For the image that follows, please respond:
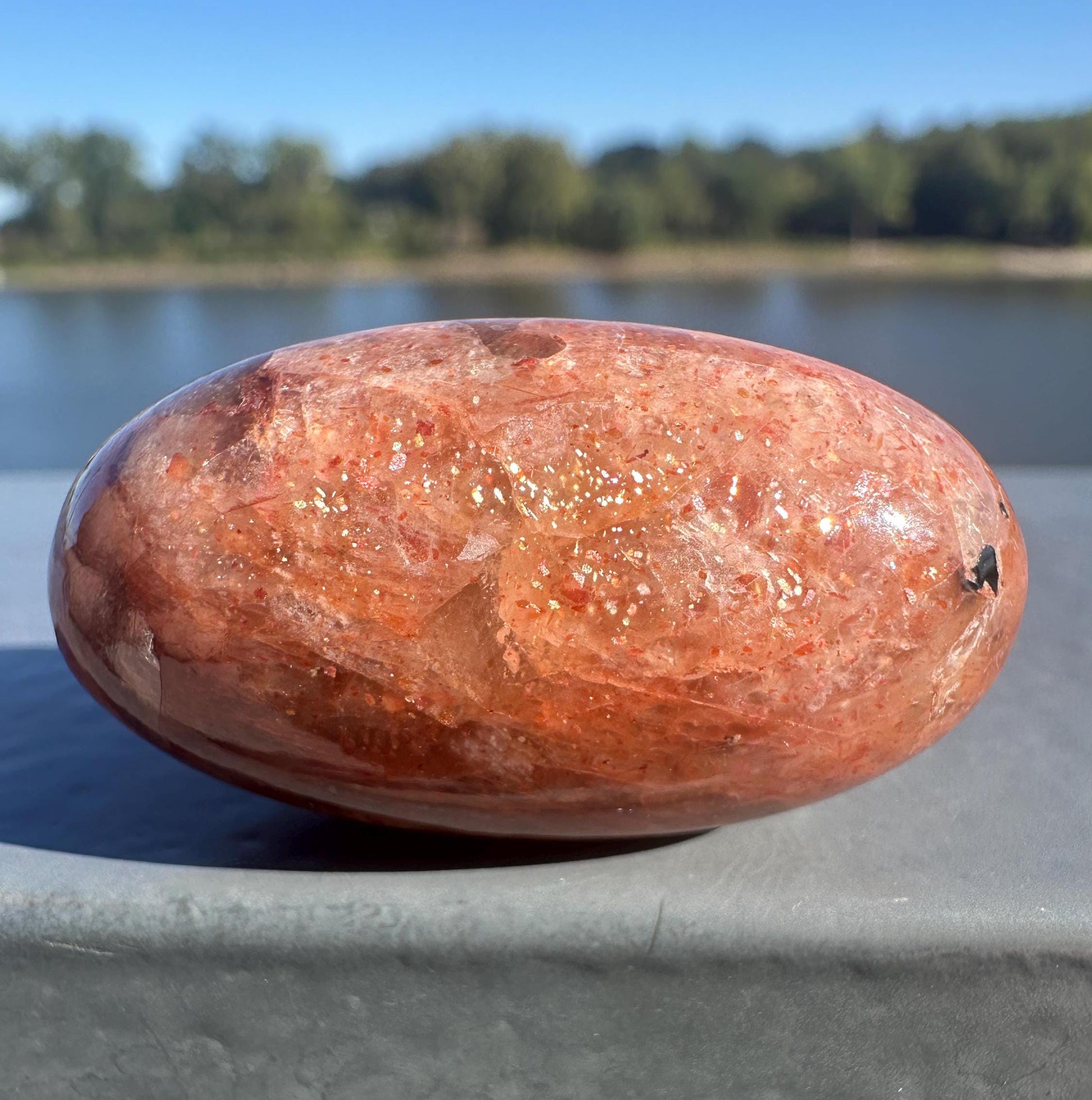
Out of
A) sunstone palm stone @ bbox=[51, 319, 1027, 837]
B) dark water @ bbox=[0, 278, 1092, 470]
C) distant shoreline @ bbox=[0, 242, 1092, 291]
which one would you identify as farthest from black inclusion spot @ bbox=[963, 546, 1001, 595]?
distant shoreline @ bbox=[0, 242, 1092, 291]

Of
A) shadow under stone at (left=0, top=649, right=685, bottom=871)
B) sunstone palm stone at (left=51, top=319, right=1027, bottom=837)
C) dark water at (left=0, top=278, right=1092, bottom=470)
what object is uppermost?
→ sunstone palm stone at (left=51, top=319, right=1027, bottom=837)

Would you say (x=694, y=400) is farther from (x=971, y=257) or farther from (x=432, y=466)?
(x=971, y=257)

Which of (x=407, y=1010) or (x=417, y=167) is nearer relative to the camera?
(x=407, y=1010)

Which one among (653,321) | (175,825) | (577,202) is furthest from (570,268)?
(175,825)

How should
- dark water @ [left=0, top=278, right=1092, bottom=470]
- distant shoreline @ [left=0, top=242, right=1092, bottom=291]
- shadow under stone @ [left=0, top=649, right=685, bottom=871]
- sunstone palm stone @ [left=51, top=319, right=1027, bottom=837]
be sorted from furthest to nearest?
1. distant shoreline @ [left=0, top=242, right=1092, bottom=291]
2. dark water @ [left=0, top=278, right=1092, bottom=470]
3. shadow under stone @ [left=0, top=649, right=685, bottom=871]
4. sunstone palm stone @ [left=51, top=319, right=1027, bottom=837]

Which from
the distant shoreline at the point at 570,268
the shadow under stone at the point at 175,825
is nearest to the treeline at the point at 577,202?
the distant shoreline at the point at 570,268

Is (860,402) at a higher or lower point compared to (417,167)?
lower

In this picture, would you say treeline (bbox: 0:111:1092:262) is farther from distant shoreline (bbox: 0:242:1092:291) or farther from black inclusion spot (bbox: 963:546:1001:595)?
black inclusion spot (bbox: 963:546:1001:595)

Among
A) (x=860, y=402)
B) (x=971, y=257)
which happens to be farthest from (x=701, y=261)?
(x=860, y=402)
